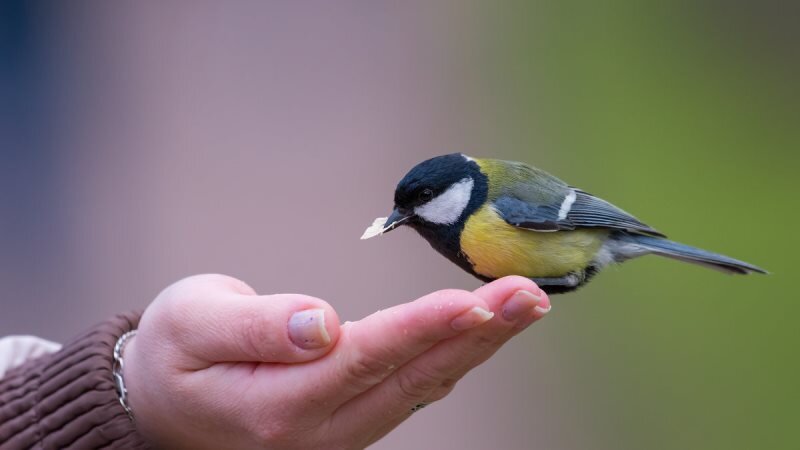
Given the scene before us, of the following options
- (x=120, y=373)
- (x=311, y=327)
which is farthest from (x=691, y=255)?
(x=120, y=373)

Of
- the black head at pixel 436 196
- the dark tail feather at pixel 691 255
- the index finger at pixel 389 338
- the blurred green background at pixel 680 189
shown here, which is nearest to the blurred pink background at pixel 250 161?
the blurred green background at pixel 680 189

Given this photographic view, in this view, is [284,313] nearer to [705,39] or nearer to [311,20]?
[705,39]

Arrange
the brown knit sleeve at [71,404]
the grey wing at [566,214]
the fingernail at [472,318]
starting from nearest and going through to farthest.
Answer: the fingernail at [472,318]
the brown knit sleeve at [71,404]
the grey wing at [566,214]

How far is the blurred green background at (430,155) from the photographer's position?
2.74 metres

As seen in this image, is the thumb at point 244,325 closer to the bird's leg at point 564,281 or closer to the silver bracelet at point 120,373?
the silver bracelet at point 120,373

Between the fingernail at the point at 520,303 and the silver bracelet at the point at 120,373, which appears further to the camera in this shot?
the silver bracelet at the point at 120,373

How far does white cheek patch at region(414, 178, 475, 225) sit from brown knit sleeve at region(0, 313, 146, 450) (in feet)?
1.69

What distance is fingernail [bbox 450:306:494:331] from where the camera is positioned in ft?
3.01

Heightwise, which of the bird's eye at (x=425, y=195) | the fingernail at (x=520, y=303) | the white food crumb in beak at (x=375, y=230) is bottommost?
the fingernail at (x=520, y=303)

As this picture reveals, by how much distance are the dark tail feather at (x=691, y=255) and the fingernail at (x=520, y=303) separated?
19.3 inches

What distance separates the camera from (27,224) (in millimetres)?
3578

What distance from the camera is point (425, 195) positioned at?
128 centimetres

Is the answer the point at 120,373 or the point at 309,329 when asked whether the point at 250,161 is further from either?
the point at 309,329

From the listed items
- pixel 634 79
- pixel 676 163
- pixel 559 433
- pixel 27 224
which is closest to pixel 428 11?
pixel 634 79
